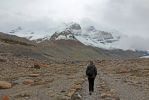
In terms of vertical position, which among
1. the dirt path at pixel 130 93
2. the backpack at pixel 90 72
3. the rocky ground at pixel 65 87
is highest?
the backpack at pixel 90 72

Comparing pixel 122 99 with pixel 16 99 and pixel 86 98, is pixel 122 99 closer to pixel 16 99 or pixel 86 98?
pixel 86 98

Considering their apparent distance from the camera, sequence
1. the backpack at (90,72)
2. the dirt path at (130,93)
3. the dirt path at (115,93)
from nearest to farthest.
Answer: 1. the dirt path at (115,93)
2. the dirt path at (130,93)
3. the backpack at (90,72)

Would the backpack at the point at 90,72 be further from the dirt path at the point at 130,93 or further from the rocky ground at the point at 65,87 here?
the dirt path at the point at 130,93

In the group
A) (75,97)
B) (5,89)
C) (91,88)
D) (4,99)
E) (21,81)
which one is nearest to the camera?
(4,99)

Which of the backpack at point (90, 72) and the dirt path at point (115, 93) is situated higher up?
the backpack at point (90, 72)

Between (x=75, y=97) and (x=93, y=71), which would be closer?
(x=75, y=97)

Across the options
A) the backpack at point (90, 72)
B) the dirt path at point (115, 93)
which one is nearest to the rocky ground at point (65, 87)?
the dirt path at point (115, 93)

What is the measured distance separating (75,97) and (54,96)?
1.87m

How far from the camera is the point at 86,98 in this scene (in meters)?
27.6

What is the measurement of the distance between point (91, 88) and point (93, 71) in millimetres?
1362

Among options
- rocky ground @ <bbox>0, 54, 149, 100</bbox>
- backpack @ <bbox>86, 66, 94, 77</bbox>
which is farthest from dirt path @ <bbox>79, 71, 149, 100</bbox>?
backpack @ <bbox>86, 66, 94, 77</bbox>

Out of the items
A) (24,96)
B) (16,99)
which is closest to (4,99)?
(16,99)

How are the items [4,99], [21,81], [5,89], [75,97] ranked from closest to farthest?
[4,99] → [75,97] → [5,89] → [21,81]

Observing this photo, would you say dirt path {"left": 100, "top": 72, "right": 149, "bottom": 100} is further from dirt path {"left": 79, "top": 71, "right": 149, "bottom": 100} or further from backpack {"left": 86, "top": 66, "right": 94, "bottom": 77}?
backpack {"left": 86, "top": 66, "right": 94, "bottom": 77}
